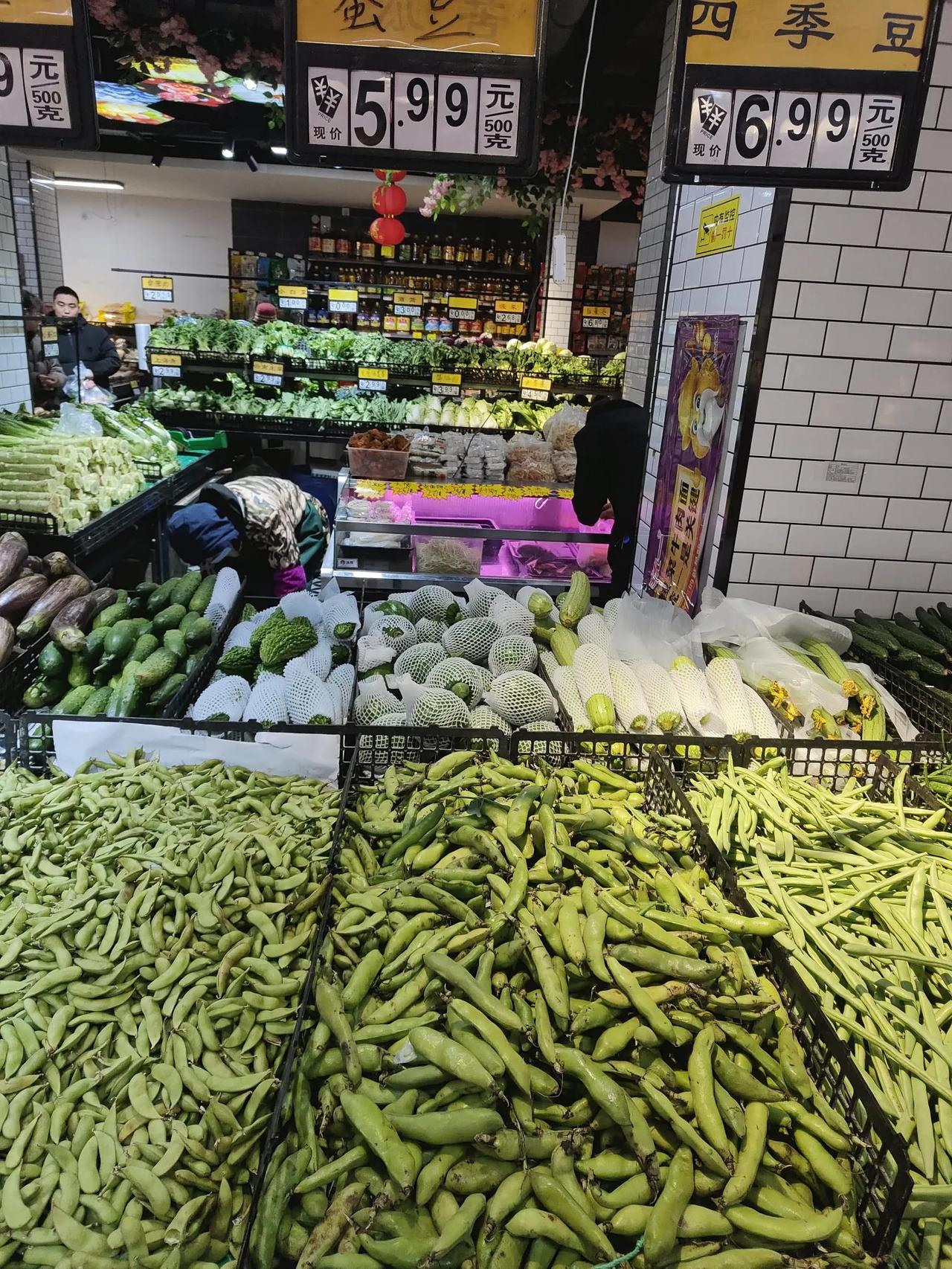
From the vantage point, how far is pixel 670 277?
4.38 m

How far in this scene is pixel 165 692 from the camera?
2.94m

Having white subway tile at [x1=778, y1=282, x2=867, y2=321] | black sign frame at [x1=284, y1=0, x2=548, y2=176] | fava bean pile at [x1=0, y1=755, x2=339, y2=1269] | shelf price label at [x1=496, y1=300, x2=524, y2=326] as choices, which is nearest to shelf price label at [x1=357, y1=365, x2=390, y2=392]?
shelf price label at [x1=496, y1=300, x2=524, y2=326]

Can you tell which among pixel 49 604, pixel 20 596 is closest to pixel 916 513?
pixel 49 604

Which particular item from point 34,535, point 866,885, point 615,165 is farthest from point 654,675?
point 615,165

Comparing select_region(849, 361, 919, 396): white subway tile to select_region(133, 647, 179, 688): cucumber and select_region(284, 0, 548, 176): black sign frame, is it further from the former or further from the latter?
select_region(133, 647, 179, 688): cucumber

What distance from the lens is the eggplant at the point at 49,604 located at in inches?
129

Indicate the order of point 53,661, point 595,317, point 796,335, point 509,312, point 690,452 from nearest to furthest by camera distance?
point 53,661 → point 796,335 → point 690,452 → point 595,317 → point 509,312

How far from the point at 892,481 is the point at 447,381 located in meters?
5.42

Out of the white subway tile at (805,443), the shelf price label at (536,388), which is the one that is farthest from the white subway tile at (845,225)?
the shelf price label at (536,388)

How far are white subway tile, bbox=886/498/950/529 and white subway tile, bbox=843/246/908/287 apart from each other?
2.78 feet

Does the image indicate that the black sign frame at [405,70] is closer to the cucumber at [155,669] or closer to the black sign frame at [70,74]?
the black sign frame at [70,74]

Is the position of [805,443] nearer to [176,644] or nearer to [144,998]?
[176,644]

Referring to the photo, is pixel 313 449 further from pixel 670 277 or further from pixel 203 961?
pixel 203 961

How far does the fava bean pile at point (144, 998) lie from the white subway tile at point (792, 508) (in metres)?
2.24
